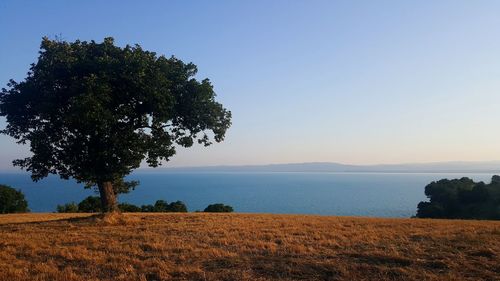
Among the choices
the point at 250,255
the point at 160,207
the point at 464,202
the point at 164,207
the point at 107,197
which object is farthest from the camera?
the point at 164,207

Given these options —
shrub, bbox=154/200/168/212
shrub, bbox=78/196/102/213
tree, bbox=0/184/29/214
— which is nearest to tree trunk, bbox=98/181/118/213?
shrub, bbox=154/200/168/212

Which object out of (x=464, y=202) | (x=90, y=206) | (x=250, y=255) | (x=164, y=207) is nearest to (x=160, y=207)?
Result: (x=164, y=207)

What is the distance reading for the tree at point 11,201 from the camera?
229 ft

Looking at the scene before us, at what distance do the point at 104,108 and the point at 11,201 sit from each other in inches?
2242

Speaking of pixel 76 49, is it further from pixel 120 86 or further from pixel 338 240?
pixel 338 240

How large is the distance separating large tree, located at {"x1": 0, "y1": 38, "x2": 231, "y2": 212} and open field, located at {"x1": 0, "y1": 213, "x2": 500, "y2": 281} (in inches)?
230

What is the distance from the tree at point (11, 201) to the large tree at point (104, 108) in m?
50.3

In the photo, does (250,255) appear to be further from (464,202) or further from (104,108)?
(464,202)

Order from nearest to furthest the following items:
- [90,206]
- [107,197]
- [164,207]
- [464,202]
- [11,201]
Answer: [107,197] < [464,202] < [90,206] < [164,207] < [11,201]

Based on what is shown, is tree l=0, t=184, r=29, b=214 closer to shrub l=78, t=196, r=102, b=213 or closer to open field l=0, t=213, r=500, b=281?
shrub l=78, t=196, r=102, b=213

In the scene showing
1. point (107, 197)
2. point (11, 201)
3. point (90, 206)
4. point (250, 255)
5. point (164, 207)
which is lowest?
point (164, 207)

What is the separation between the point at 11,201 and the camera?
232 ft

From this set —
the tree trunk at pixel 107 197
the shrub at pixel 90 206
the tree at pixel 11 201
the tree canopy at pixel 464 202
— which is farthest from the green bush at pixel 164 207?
the tree trunk at pixel 107 197

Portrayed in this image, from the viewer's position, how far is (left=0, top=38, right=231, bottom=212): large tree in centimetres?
2442
